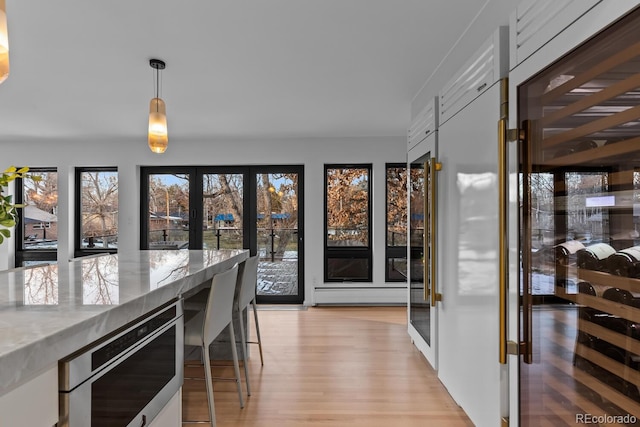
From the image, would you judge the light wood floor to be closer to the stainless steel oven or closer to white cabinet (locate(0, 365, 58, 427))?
the stainless steel oven

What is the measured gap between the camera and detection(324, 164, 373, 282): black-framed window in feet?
17.7

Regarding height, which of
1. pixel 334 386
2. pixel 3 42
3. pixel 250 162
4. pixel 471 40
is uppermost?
pixel 471 40

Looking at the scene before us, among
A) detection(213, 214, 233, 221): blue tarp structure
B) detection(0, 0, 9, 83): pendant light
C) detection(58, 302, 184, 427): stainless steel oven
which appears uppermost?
detection(0, 0, 9, 83): pendant light

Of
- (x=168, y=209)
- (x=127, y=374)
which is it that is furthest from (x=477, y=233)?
(x=168, y=209)

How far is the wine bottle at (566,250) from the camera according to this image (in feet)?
4.12

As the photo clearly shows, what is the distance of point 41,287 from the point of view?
4.62 ft

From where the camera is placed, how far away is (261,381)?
2.76m

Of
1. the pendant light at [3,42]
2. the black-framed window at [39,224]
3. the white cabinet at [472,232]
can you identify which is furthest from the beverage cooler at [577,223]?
the black-framed window at [39,224]

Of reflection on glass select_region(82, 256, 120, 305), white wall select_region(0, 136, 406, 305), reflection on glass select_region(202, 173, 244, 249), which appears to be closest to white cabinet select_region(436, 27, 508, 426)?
reflection on glass select_region(82, 256, 120, 305)

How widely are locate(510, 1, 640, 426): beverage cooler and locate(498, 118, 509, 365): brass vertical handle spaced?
0.09 feet

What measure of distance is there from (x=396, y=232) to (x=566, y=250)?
4015 mm

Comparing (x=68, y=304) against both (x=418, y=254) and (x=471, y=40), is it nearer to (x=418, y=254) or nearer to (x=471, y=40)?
(x=471, y=40)

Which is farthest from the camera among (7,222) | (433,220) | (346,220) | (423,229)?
(346,220)

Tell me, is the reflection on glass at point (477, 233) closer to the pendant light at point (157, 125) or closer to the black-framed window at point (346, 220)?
the pendant light at point (157, 125)
